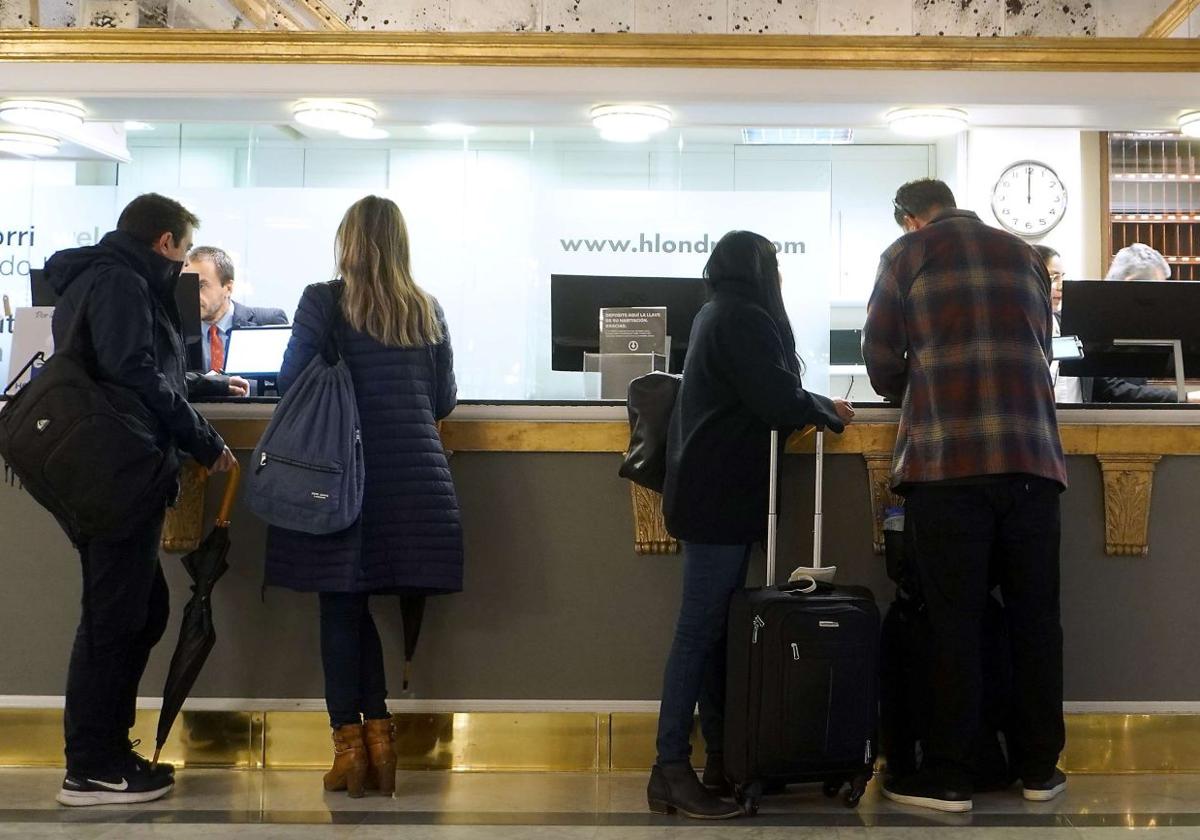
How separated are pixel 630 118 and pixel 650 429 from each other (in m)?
1.76

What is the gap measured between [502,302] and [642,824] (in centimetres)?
445

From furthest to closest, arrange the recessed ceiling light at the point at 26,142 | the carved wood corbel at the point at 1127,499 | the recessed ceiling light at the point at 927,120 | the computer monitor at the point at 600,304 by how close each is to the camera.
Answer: the recessed ceiling light at the point at 26,142 < the recessed ceiling light at the point at 927,120 < the computer monitor at the point at 600,304 < the carved wood corbel at the point at 1127,499

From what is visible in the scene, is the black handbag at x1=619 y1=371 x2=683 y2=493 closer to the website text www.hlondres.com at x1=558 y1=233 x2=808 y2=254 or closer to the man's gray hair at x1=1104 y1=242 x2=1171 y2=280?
the man's gray hair at x1=1104 y1=242 x2=1171 y2=280

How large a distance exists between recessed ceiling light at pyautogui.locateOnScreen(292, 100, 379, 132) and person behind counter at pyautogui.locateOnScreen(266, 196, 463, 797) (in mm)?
1497

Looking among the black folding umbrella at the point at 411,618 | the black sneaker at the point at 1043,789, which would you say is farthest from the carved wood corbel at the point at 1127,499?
the black folding umbrella at the point at 411,618

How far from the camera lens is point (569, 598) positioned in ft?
11.4

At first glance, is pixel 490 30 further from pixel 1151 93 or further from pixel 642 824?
pixel 642 824

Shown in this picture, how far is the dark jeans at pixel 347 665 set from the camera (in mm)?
3045

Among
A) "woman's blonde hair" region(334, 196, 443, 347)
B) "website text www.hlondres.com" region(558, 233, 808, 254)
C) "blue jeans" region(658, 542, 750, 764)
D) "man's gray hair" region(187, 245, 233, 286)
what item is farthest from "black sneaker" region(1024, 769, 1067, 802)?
"website text www.hlondres.com" region(558, 233, 808, 254)

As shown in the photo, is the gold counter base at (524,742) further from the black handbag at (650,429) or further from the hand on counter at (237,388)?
the hand on counter at (237,388)

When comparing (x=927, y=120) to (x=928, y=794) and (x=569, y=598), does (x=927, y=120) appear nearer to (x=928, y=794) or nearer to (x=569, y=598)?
(x=569, y=598)

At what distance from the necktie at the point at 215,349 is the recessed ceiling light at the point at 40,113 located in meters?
0.91

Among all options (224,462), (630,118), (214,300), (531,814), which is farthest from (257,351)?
(531,814)

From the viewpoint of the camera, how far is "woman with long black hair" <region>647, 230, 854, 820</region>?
114 inches
